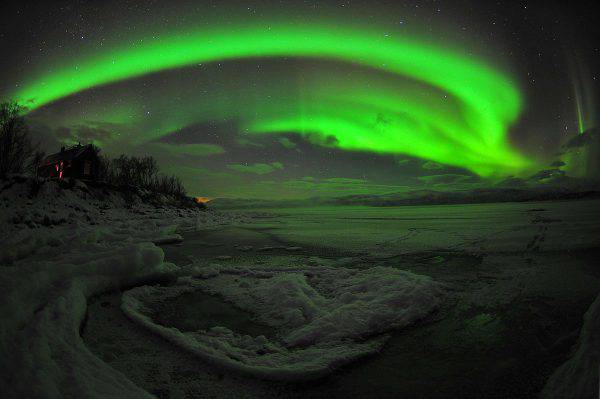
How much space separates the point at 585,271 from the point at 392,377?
163 inches

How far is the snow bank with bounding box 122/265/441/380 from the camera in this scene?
209 cm

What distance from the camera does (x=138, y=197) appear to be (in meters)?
19.6

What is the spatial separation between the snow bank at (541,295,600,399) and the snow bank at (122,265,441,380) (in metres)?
1.09

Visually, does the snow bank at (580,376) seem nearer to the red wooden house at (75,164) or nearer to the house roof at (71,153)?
the red wooden house at (75,164)

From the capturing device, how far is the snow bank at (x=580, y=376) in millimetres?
1551

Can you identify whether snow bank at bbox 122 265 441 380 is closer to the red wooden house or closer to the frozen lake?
the frozen lake

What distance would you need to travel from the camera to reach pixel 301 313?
296 centimetres

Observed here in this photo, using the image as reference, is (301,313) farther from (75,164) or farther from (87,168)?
(87,168)

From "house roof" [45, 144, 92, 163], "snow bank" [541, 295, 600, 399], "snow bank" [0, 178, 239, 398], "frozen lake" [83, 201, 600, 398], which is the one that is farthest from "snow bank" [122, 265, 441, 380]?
"house roof" [45, 144, 92, 163]

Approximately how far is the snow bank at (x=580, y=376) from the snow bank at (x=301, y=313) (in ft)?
3.58

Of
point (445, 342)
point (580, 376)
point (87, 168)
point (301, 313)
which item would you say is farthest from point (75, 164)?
point (580, 376)

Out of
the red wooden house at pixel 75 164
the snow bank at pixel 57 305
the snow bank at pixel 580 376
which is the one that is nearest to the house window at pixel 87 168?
the red wooden house at pixel 75 164

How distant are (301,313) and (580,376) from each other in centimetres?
211

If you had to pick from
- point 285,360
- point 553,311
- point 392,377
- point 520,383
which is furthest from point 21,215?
point 553,311
